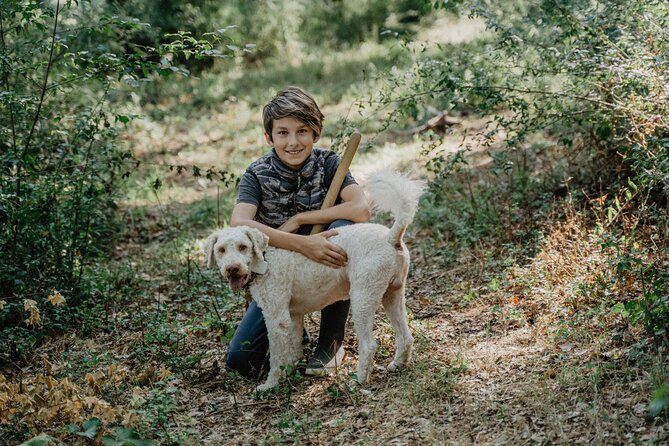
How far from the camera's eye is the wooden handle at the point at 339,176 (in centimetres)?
451

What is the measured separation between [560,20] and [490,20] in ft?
2.08

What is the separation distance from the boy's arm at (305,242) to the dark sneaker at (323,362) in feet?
2.23

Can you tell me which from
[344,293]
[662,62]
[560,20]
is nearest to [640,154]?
[662,62]

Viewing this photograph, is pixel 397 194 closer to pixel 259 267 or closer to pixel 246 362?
pixel 259 267

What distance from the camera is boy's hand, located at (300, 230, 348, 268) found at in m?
4.17

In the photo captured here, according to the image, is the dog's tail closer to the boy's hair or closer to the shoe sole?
the boy's hair

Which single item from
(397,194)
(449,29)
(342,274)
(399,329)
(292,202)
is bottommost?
(399,329)

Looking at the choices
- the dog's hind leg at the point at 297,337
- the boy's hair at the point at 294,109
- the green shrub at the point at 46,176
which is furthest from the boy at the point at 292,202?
the green shrub at the point at 46,176

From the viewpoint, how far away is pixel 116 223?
8117mm

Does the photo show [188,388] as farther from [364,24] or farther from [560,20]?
[364,24]

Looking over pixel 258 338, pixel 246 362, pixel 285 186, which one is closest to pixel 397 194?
pixel 285 186

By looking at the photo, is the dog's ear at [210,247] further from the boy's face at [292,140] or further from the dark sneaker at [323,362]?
the dark sneaker at [323,362]

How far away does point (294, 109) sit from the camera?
4406 millimetres

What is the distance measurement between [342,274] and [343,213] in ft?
1.59
